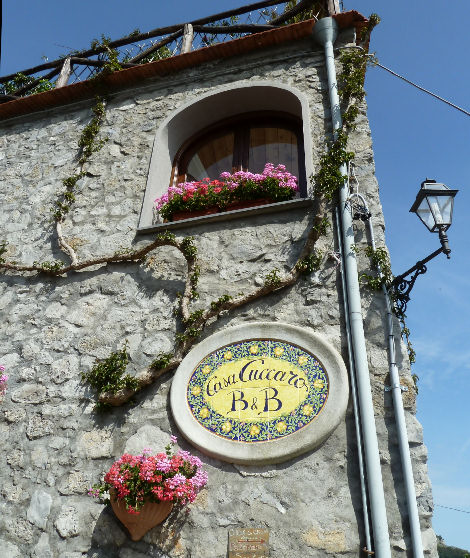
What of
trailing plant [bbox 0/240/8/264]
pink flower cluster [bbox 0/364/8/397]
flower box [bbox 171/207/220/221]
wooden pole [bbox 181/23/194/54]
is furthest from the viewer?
wooden pole [bbox 181/23/194/54]

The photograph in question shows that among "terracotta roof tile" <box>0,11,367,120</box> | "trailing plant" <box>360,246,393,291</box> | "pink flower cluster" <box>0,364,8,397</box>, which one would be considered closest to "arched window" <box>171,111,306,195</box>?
"terracotta roof tile" <box>0,11,367,120</box>

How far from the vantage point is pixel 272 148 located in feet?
18.7

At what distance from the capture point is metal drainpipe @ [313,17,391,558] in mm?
2918

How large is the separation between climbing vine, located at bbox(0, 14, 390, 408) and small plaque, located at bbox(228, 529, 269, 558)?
123 centimetres

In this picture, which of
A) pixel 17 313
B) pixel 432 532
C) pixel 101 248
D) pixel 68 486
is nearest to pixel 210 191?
pixel 101 248

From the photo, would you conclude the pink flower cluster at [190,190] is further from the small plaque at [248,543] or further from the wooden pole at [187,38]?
the small plaque at [248,543]

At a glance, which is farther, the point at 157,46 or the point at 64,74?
the point at 64,74

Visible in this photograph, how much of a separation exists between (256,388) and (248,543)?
0.95m

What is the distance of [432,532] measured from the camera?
9.59ft

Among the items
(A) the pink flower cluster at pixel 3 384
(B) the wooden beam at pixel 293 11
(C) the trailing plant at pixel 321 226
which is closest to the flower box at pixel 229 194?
(C) the trailing plant at pixel 321 226

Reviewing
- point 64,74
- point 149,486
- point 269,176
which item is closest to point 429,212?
point 269,176

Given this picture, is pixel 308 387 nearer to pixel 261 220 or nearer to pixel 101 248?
pixel 261 220

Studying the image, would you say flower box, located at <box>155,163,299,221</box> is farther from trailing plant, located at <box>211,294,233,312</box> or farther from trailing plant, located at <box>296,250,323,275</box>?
trailing plant, located at <box>211,294,233,312</box>

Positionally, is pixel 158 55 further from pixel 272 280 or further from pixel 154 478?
pixel 154 478
